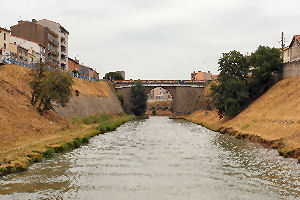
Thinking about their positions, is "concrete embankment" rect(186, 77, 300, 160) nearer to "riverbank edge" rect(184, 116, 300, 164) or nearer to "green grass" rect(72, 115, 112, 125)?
"riverbank edge" rect(184, 116, 300, 164)

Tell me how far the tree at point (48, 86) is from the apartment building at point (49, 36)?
51.6 m

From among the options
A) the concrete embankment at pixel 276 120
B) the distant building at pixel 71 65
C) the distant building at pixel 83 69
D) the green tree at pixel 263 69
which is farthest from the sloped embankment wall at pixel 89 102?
the distant building at pixel 83 69

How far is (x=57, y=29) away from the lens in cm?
10519

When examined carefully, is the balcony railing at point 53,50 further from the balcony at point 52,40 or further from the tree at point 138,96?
the tree at point 138,96

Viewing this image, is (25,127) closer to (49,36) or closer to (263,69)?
(263,69)

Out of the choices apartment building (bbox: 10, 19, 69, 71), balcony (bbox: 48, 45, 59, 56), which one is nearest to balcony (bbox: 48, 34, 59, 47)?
apartment building (bbox: 10, 19, 69, 71)

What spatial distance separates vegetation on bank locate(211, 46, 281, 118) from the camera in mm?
57094

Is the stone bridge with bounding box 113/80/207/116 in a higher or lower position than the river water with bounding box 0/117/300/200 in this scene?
higher

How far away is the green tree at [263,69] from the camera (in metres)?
57.4

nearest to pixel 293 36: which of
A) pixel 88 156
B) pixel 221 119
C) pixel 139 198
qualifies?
pixel 221 119

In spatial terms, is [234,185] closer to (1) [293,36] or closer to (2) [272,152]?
(2) [272,152]

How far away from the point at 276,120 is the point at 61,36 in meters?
88.8

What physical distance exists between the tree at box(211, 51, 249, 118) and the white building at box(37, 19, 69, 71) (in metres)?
65.7

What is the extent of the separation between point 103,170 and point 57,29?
93.8 meters
